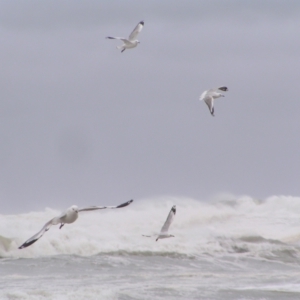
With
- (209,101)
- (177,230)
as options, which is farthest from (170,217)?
(177,230)

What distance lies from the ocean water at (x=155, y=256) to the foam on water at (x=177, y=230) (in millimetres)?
30

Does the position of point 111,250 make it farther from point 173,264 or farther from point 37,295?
point 37,295

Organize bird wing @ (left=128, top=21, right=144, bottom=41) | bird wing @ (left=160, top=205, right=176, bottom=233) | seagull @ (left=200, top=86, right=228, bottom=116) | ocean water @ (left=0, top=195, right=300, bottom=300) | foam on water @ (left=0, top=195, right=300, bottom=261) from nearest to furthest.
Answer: bird wing @ (left=160, top=205, right=176, bottom=233) → ocean water @ (left=0, top=195, right=300, bottom=300) → seagull @ (left=200, top=86, right=228, bottom=116) → bird wing @ (left=128, top=21, right=144, bottom=41) → foam on water @ (left=0, top=195, right=300, bottom=261)

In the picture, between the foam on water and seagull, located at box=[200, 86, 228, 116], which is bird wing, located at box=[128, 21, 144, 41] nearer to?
seagull, located at box=[200, 86, 228, 116]

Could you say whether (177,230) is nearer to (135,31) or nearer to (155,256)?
(155,256)

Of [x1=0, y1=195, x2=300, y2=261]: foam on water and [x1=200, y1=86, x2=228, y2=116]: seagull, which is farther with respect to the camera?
[x1=0, y1=195, x2=300, y2=261]: foam on water

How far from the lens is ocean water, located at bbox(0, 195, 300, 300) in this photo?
1950 centimetres

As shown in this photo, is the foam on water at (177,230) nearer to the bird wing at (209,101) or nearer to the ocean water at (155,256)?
the ocean water at (155,256)

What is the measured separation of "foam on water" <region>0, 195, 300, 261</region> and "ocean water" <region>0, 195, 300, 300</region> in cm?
3

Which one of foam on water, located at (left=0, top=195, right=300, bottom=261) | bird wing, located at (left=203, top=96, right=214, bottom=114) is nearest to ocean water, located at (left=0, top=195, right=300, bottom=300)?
foam on water, located at (left=0, top=195, right=300, bottom=261)

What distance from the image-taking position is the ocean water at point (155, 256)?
64.0ft

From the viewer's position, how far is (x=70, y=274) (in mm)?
21422

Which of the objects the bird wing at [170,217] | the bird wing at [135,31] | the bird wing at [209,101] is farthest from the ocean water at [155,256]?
the bird wing at [135,31]

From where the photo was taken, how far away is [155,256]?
2545 cm
